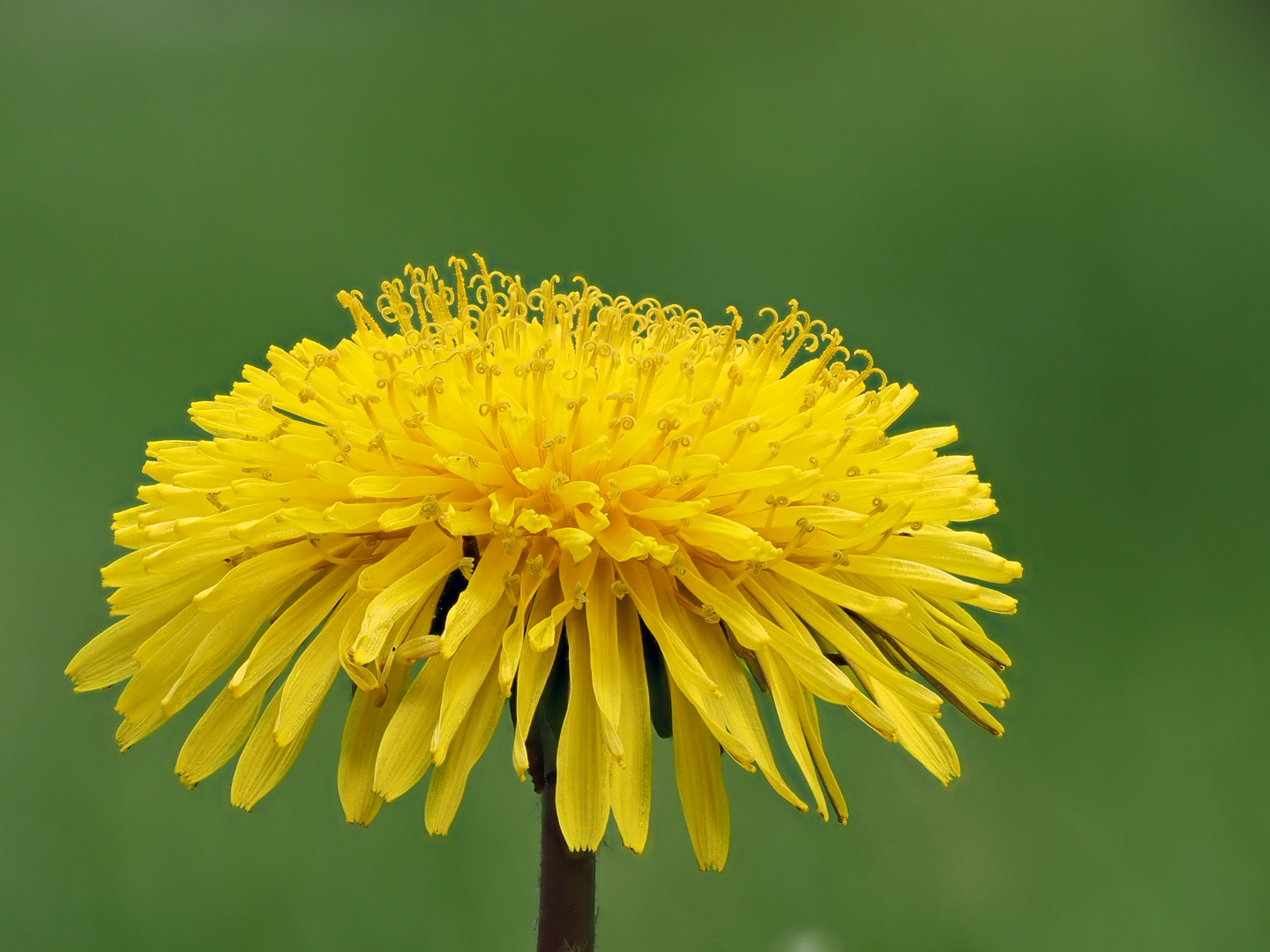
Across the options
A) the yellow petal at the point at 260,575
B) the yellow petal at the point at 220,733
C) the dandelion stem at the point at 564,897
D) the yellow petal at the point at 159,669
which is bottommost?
the dandelion stem at the point at 564,897

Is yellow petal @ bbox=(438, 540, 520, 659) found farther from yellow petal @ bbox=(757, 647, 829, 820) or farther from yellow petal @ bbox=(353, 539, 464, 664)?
yellow petal @ bbox=(757, 647, 829, 820)

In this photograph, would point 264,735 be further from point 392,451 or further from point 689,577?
point 689,577

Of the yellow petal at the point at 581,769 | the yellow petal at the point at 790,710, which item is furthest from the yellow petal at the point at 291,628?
the yellow petal at the point at 790,710

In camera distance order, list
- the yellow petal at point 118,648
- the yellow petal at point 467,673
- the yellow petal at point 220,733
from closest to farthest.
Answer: the yellow petal at point 467,673 < the yellow petal at point 220,733 < the yellow petal at point 118,648

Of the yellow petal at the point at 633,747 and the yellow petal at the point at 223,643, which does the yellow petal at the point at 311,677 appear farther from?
the yellow petal at the point at 633,747

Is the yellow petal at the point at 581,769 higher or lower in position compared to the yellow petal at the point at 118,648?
lower

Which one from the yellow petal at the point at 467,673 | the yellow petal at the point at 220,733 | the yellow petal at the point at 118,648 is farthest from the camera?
the yellow petal at the point at 118,648

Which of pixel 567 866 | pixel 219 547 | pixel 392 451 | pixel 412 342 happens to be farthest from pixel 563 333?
pixel 567 866

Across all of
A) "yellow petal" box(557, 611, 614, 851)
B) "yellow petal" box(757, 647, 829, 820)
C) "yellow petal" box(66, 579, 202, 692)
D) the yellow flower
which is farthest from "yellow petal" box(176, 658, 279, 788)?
"yellow petal" box(757, 647, 829, 820)

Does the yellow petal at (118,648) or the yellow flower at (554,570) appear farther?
the yellow petal at (118,648)
